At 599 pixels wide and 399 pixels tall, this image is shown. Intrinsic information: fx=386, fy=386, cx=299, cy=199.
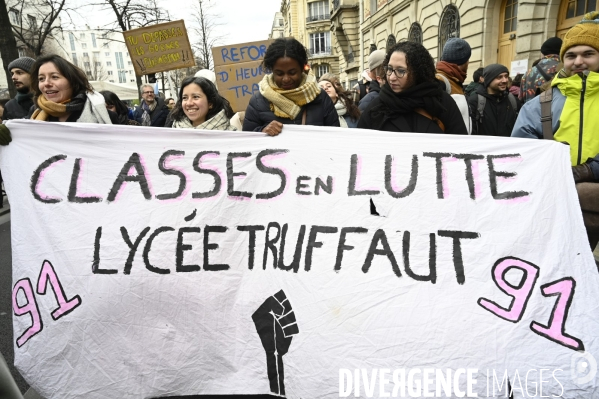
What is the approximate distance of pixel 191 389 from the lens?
5.65 ft

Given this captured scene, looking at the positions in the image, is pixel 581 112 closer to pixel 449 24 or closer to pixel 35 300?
pixel 35 300

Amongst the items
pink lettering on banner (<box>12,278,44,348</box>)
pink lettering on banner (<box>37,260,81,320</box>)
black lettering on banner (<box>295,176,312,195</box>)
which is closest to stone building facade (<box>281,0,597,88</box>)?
black lettering on banner (<box>295,176,312,195</box>)

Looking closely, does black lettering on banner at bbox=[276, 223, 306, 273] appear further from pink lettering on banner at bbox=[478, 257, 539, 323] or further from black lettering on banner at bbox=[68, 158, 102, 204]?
black lettering on banner at bbox=[68, 158, 102, 204]

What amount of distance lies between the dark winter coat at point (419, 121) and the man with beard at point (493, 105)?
1.66m

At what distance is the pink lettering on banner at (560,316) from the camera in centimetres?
155

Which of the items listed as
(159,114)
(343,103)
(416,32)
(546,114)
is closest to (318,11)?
(416,32)

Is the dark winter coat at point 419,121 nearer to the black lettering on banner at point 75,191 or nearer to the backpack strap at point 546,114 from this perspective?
the backpack strap at point 546,114

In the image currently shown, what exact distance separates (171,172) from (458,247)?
142 centimetres

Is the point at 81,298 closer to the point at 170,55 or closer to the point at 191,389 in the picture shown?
the point at 191,389

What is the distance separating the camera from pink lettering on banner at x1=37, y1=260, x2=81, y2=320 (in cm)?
179

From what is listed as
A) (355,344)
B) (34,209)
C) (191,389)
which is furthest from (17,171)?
(355,344)

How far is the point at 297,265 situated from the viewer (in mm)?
1753

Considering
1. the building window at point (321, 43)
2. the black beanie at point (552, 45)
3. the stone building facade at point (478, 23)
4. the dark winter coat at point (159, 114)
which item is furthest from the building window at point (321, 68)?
the black beanie at point (552, 45)

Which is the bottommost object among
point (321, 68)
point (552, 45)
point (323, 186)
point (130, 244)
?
point (130, 244)
